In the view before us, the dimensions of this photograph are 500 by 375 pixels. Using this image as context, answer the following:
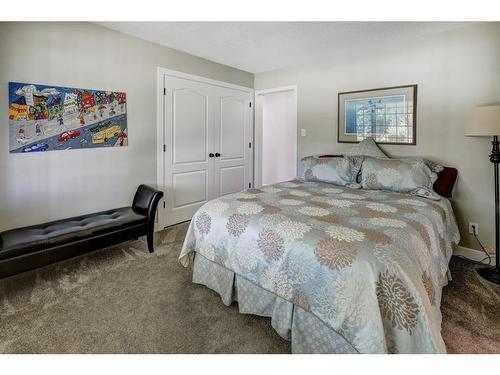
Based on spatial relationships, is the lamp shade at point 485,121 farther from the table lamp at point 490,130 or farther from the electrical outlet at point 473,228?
the electrical outlet at point 473,228

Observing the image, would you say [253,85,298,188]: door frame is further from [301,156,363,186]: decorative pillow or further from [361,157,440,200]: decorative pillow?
[361,157,440,200]: decorative pillow

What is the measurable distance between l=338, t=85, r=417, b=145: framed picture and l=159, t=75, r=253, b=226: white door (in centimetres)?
163

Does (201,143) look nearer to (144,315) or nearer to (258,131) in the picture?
(258,131)

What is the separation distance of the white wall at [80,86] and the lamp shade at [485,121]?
10.5 feet

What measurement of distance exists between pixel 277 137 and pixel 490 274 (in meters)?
4.19

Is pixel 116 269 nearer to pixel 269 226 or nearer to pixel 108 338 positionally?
pixel 108 338

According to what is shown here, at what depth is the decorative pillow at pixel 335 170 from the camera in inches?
115

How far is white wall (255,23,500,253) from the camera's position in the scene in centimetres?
262

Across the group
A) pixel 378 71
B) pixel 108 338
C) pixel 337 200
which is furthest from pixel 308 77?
pixel 108 338

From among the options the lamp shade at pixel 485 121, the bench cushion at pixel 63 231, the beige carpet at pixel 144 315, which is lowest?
the beige carpet at pixel 144 315

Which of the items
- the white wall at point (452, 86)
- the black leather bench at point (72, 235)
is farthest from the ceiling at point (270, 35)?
the black leather bench at point (72, 235)

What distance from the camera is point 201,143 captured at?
12.9ft

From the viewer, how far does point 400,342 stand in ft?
3.92

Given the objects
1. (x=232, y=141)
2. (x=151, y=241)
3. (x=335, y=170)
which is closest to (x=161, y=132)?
(x=232, y=141)
